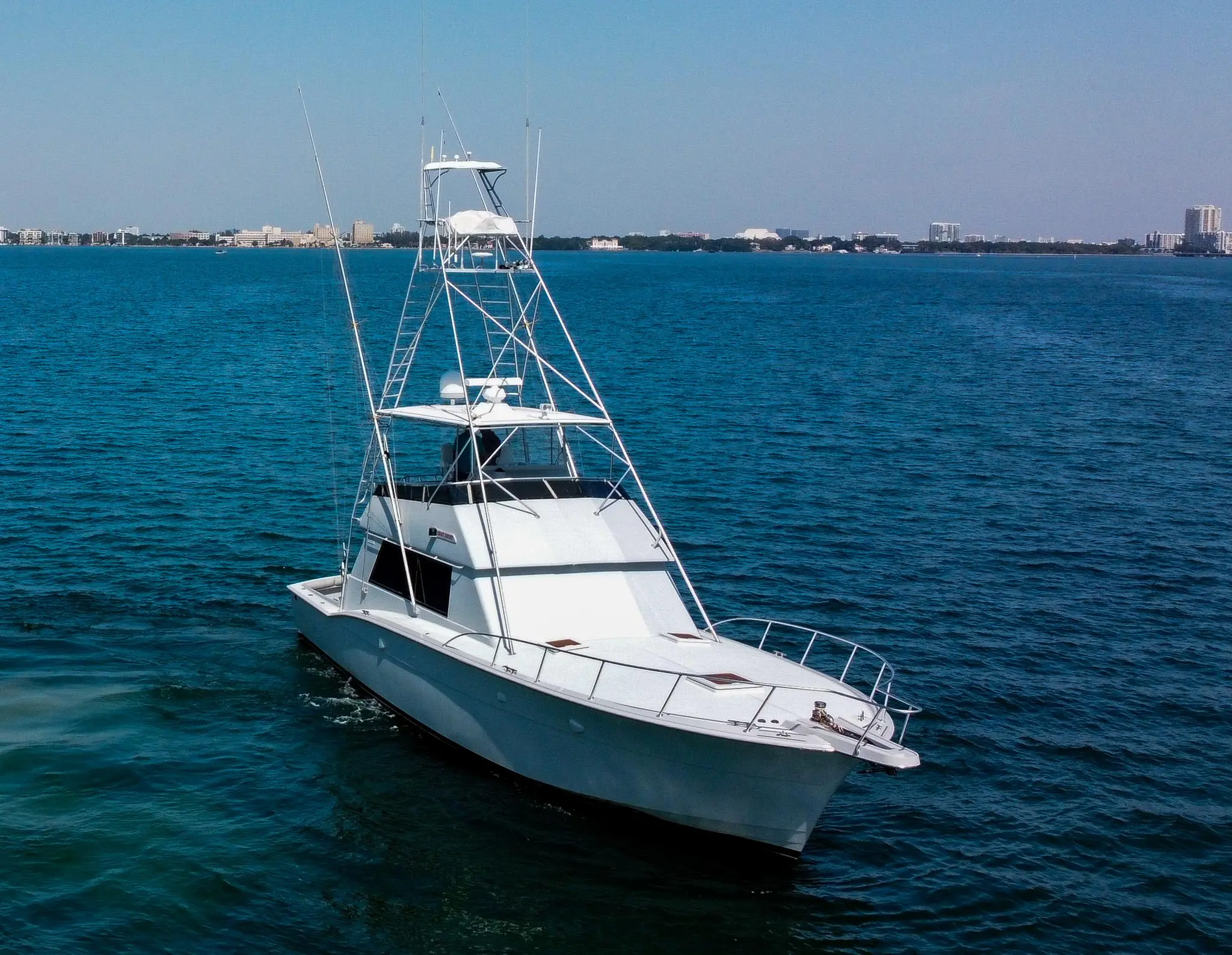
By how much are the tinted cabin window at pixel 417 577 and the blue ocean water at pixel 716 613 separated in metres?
2.02

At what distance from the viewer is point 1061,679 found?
68.4 ft

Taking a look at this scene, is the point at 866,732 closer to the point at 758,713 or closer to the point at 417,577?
the point at 758,713

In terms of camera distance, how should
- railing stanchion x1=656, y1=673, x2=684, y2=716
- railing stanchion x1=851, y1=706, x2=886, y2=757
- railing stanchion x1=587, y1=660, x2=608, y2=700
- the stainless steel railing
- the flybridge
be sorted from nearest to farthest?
1. railing stanchion x1=851, y1=706, x2=886, y2=757
2. railing stanchion x1=656, y1=673, x2=684, y2=716
3. the stainless steel railing
4. railing stanchion x1=587, y1=660, x2=608, y2=700
5. the flybridge

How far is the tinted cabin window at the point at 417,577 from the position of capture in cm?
1845

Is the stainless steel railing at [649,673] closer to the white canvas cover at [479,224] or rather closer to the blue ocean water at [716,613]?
the blue ocean water at [716,613]

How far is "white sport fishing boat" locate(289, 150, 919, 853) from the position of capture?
14.6 metres

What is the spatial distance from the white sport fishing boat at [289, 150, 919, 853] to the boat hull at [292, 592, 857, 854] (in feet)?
0.09

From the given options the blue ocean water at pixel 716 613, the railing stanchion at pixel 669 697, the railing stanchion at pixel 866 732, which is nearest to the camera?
the railing stanchion at pixel 866 732

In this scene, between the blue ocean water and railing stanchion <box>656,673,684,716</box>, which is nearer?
the blue ocean water

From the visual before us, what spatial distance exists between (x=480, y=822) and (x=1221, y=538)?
2197cm

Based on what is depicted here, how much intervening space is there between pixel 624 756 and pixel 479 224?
944 centimetres

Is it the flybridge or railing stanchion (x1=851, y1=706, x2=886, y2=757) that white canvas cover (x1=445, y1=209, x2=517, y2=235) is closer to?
the flybridge

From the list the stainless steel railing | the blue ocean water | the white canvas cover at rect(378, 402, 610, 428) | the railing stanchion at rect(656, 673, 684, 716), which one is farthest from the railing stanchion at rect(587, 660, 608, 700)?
the white canvas cover at rect(378, 402, 610, 428)

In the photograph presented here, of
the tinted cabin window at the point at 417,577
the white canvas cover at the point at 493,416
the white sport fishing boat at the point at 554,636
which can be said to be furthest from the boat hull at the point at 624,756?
the white canvas cover at the point at 493,416
